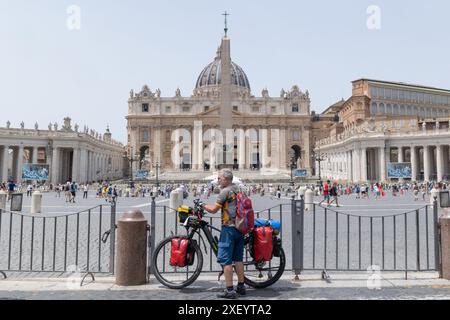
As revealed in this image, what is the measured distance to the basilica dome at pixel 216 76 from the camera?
107 m

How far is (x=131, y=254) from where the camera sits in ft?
17.1

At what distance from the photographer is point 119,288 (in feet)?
16.6

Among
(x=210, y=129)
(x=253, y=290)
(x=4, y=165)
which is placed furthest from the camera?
(x=210, y=129)

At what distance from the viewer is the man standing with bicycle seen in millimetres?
4676

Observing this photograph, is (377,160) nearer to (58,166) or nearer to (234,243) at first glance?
(58,166)

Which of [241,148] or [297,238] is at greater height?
[241,148]

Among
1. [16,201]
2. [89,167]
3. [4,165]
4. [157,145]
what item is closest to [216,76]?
[157,145]

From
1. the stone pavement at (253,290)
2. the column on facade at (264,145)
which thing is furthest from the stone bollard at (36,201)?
the column on facade at (264,145)

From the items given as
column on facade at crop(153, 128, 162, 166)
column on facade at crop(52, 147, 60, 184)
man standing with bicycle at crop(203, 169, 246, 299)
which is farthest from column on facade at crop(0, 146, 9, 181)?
man standing with bicycle at crop(203, 169, 246, 299)

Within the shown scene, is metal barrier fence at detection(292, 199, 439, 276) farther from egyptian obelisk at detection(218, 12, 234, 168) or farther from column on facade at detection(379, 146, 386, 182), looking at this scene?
column on facade at detection(379, 146, 386, 182)

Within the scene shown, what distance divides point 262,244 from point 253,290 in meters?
0.66

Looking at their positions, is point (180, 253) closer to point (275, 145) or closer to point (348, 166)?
point (348, 166)

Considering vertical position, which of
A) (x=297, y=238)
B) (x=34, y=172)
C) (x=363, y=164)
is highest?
(x=363, y=164)

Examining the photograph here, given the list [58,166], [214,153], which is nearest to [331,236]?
[58,166]
